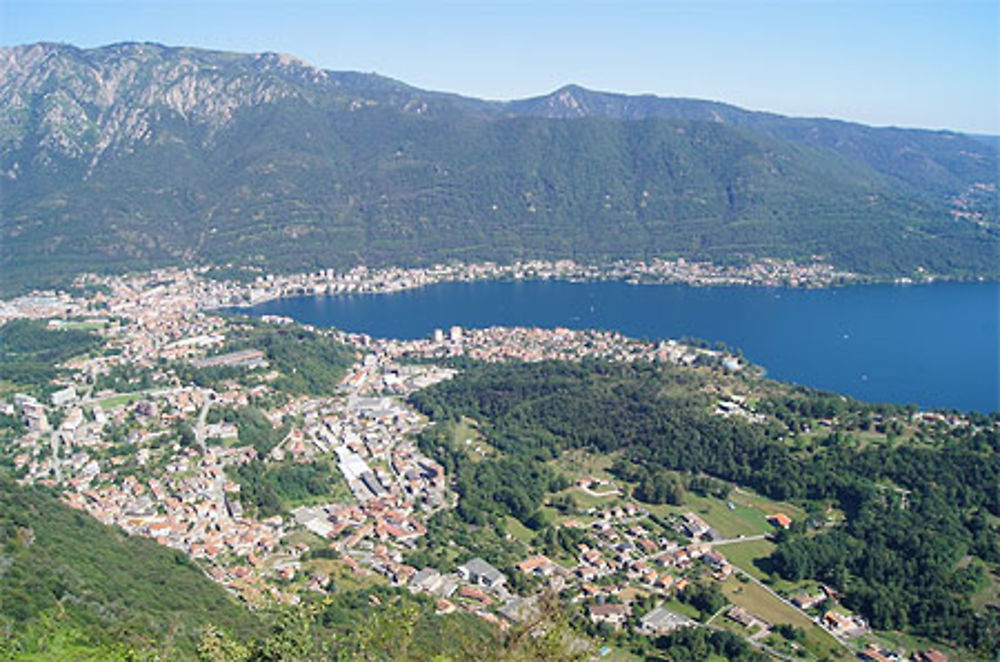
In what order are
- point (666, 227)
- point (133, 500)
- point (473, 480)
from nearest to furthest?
point (133, 500) → point (473, 480) → point (666, 227)

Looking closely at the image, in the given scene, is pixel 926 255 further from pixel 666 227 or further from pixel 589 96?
pixel 589 96

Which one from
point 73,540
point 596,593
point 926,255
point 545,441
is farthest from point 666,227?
point 73,540

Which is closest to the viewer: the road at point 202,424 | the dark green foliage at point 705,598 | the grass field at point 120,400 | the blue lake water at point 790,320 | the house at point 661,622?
the house at point 661,622

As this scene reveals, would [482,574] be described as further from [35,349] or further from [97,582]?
[35,349]

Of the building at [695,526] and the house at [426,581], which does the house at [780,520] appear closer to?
the building at [695,526]

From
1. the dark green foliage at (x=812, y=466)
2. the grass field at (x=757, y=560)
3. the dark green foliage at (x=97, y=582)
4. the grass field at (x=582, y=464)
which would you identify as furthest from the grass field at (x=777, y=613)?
the dark green foliage at (x=97, y=582)

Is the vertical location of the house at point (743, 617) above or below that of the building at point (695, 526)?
below

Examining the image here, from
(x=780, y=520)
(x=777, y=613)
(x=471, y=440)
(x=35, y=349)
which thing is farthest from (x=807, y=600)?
(x=35, y=349)

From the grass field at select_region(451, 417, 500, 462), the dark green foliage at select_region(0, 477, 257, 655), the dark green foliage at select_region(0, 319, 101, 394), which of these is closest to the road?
the dark green foliage at select_region(0, 319, 101, 394)
